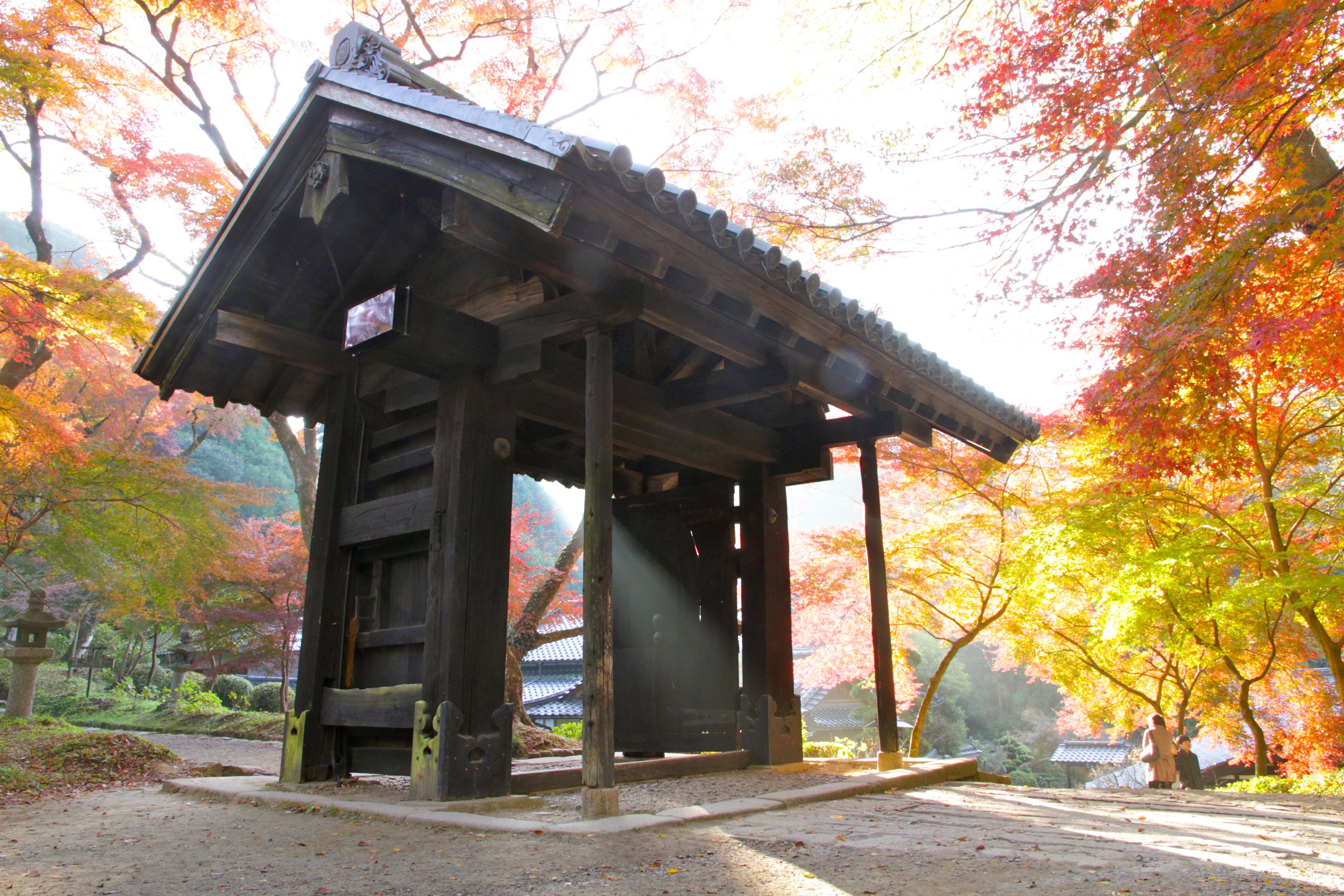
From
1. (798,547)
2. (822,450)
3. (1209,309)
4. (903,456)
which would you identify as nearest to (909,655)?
(798,547)

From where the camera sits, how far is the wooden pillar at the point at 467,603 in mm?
4152

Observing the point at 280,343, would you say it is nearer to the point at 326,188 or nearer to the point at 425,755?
the point at 326,188

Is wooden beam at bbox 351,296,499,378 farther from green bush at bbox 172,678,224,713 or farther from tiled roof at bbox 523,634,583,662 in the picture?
tiled roof at bbox 523,634,583,662

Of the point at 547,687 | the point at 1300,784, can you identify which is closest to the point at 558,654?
the point at 547,687

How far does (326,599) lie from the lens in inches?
201

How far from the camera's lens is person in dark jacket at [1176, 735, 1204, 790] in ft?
42.9

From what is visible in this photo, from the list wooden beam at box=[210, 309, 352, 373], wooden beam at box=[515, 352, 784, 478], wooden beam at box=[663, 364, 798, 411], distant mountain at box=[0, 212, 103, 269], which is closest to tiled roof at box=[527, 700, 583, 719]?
wooden beam at box=[515, 352, 784, 478]

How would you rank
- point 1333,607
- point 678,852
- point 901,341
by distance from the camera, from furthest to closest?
point 1333,607 < point 901,341 < point 678,852

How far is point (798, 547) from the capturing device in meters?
13.9

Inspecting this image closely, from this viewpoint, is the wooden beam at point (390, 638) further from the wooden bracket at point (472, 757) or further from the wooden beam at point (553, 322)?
the wooden beam at point (553, 322)

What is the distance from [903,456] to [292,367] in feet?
26.8

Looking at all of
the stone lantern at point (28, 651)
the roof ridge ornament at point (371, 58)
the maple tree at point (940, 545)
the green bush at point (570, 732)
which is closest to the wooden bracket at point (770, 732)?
the roof ridge ornament at point (371, 58)

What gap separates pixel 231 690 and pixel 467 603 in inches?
785

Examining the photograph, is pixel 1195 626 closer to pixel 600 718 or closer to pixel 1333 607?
pixel 1333 607
